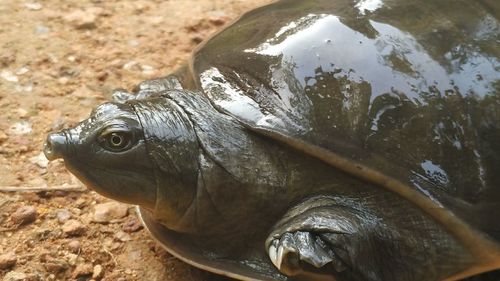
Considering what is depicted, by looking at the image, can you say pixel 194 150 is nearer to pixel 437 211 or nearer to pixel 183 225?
pixel 183 225

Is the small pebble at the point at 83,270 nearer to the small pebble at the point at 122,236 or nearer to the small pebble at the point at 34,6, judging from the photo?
the small pebble at the point at 122,236

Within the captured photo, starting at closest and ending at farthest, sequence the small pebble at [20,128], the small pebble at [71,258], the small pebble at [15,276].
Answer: the small pebble at [15,276] < the small pebble at [71,258] < the small pebble at [20,128]

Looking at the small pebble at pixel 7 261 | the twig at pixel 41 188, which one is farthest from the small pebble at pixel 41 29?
the small pebble at pixel 7 261

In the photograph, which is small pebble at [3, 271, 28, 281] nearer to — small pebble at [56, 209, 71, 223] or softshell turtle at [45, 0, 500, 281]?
small pebble at [56, 209, 71, 223]

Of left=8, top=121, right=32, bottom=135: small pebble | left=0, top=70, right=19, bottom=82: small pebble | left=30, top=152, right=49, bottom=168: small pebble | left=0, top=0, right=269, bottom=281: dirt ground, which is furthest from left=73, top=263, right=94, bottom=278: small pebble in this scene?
left=0, top=70, right=19, bottom=82: small pebble

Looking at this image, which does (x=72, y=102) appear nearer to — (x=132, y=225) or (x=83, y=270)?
(x=132, y=225)

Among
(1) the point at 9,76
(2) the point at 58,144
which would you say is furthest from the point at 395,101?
(1) the point at 9,76

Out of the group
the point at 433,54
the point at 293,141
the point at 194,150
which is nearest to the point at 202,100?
the point at 194,150
